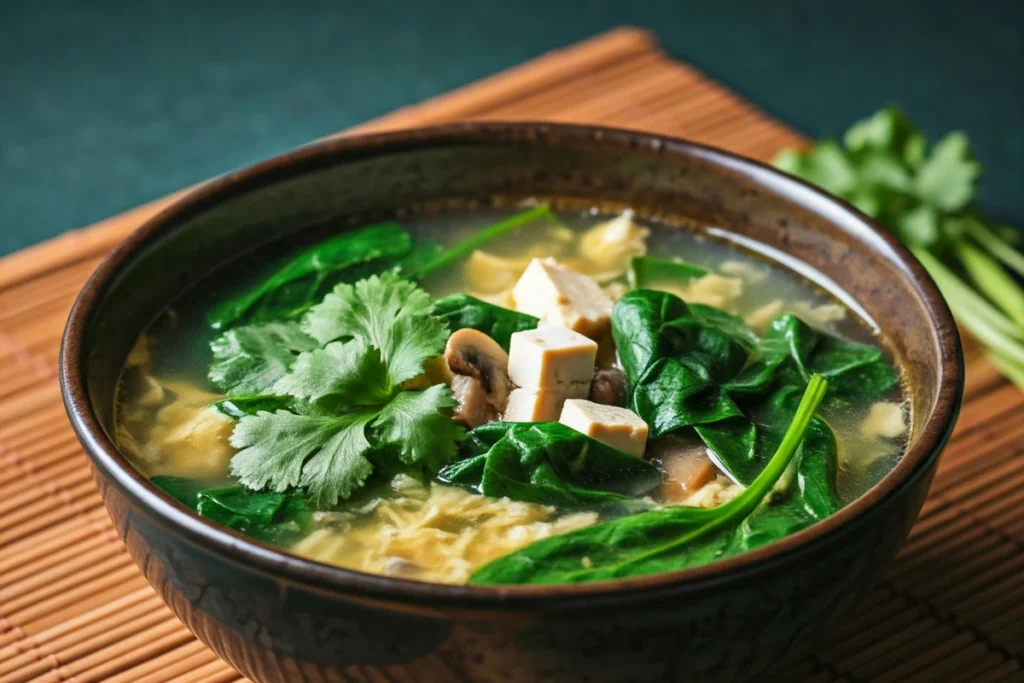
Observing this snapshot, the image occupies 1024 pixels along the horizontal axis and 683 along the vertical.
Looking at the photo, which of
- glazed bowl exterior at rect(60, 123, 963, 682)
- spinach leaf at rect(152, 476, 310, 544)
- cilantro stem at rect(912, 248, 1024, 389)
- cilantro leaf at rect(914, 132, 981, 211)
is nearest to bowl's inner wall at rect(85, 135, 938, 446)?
glazed bowl exterior at rect(60, 123, 963, 682)

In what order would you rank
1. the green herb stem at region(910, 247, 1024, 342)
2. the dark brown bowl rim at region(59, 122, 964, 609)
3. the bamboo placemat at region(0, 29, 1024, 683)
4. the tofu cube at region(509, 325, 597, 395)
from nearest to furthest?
1. the dark brown bowl rim at region(59, 122, 964, 609)
2. the tofu cube at region(509, 325, 597, 395)
3. the bamboo placemat at region(0, 29, 1024, 683)
4. the green herb stem at region(910, 247, 1024, 342)

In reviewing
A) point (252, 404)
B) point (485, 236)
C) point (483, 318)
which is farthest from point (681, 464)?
point (485, 236)

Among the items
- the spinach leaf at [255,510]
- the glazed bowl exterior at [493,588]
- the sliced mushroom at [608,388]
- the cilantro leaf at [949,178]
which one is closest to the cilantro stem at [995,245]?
the cilantro leaf at [949,178]

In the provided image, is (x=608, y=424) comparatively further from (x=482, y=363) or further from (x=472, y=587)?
(x=472, y=587)

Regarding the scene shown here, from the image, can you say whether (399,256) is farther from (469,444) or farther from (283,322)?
(469,444)

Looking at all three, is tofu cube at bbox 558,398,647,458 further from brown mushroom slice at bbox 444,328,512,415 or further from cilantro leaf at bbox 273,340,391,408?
cilantro leaf at bbox 273,340,391,408

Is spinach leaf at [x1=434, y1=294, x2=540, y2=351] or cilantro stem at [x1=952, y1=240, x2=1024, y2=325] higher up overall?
spinach leaf at [x1=434, y1=294, x2=540, y2=351]

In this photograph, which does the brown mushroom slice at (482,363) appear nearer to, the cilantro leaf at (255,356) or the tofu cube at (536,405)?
the tofu cube at (536,405)

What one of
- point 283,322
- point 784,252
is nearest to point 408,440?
point 283,322
